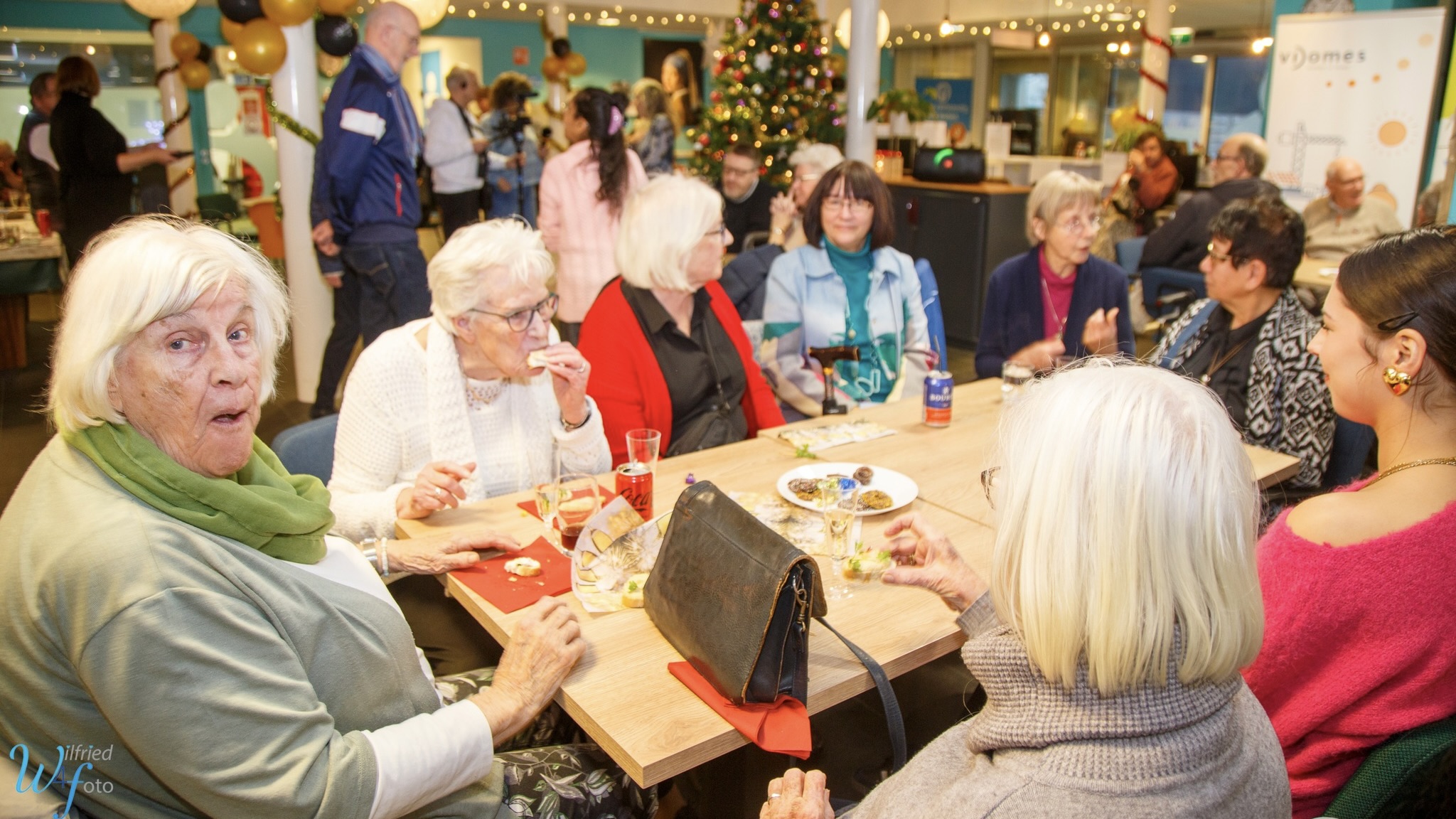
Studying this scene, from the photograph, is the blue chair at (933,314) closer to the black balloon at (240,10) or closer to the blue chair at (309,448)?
the blue chair at (309,448)

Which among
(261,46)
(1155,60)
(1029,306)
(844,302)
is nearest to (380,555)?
(844,302)

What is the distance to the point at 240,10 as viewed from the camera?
5492 mm

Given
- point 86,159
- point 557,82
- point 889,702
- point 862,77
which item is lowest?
point 889,702

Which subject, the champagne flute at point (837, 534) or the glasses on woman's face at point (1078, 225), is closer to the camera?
the champagne flute at point (837, 534)

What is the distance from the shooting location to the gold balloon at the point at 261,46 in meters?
5.25

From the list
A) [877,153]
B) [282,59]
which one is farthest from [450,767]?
[877,153]

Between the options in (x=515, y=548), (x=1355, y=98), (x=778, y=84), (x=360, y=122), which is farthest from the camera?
(x=778, y=84)

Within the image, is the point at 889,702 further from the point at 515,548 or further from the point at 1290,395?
the point at 1290,395

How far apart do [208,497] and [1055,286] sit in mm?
3306

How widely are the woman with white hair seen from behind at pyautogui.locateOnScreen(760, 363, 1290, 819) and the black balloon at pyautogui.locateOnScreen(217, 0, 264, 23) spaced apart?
18.8 ft

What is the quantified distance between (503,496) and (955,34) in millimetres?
15703

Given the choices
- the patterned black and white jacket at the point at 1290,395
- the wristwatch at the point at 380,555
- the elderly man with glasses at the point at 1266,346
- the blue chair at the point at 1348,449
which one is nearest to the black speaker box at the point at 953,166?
the elderly man with glasses at the point at 1266,346

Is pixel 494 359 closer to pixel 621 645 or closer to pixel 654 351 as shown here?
pixel 654 351

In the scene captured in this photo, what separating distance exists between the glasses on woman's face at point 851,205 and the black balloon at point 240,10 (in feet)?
12.4
